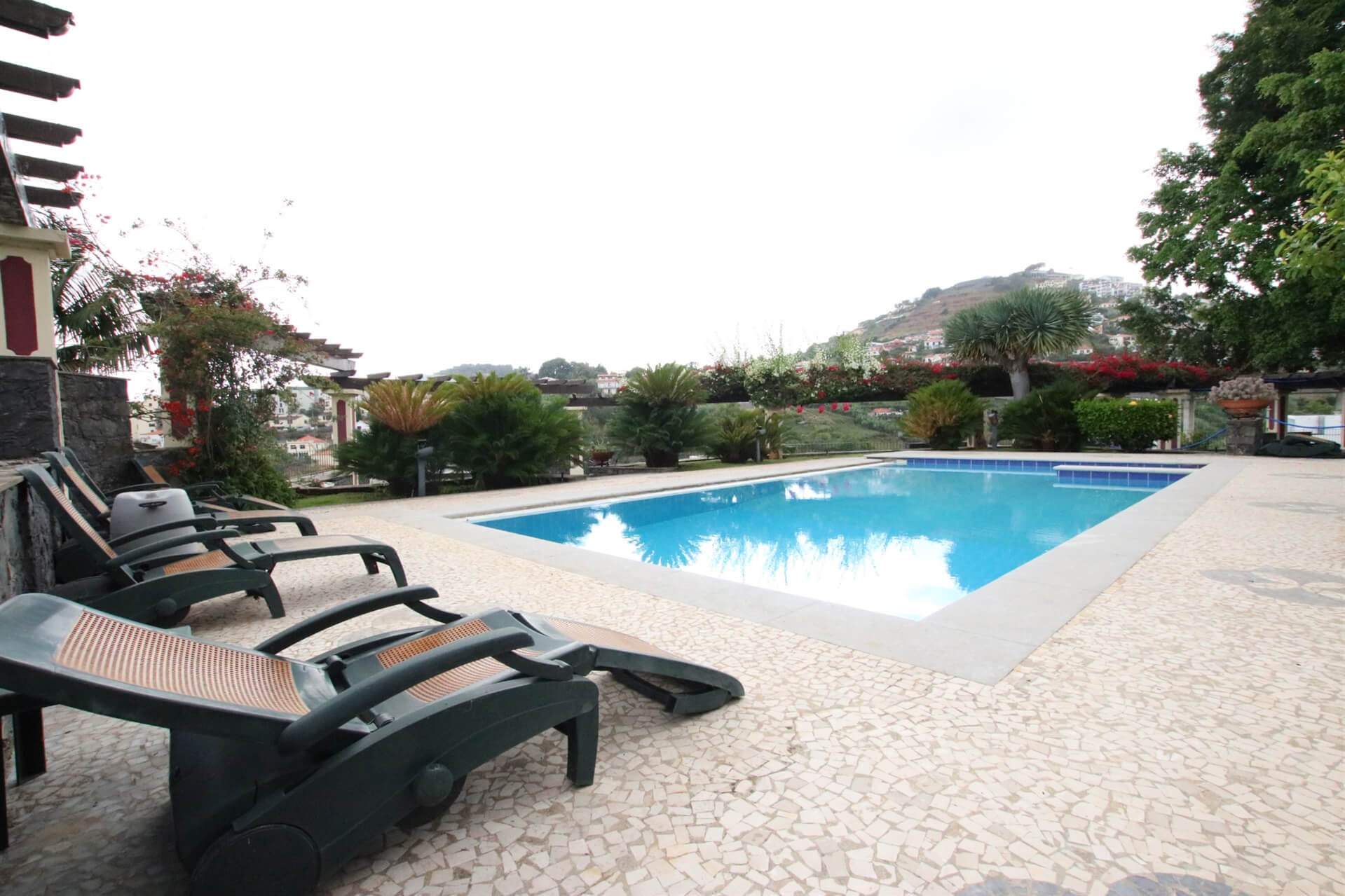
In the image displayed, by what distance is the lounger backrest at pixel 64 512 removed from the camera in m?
2.90

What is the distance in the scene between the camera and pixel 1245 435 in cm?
1389

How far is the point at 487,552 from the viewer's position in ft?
17.5

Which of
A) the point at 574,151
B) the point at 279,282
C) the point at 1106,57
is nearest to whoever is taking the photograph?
the point at 279,282

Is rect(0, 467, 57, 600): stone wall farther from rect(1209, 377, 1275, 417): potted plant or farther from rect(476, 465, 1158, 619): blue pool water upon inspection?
rect(1209, 377, 1275, 417): potted plant

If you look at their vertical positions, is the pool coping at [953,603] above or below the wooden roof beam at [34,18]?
below

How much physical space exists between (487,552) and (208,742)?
379cm

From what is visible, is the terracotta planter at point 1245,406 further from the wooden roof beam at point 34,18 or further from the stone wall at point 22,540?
the wooden roof beam at point 34,18

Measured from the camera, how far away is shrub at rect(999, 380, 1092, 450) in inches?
621

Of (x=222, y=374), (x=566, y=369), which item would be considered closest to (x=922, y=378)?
(x=222, y=374)

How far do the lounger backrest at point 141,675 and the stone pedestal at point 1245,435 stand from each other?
18522 mm

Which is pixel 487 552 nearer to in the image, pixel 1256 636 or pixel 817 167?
pixel 1256 636

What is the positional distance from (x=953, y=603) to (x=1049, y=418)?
49.0ft

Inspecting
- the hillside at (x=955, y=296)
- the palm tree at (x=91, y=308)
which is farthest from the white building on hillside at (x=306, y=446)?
the hillside at (x=955, y=296)

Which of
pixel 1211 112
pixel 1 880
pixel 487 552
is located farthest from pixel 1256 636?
pixel 1211 112
